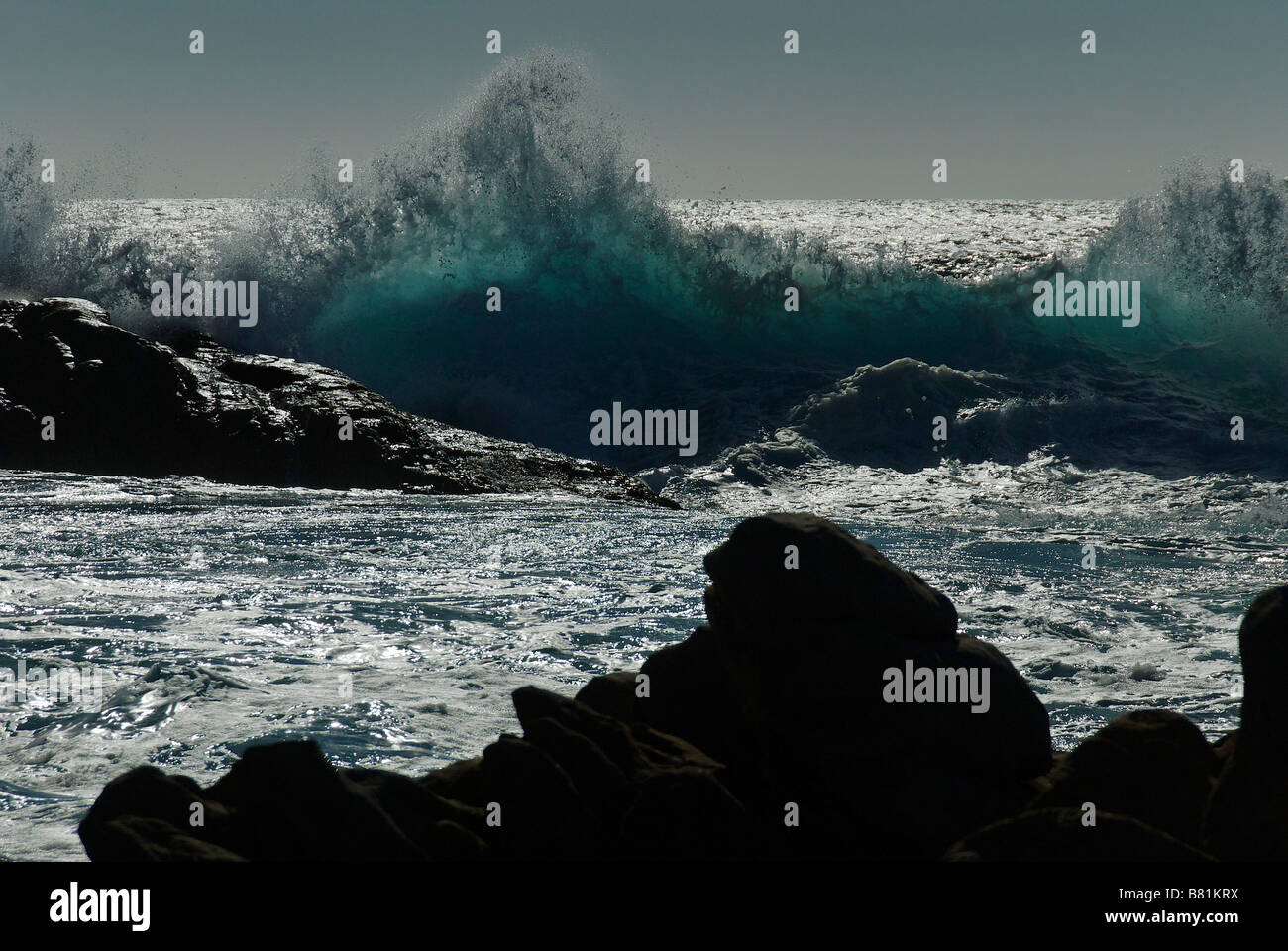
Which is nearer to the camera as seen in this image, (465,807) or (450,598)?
(465,807)

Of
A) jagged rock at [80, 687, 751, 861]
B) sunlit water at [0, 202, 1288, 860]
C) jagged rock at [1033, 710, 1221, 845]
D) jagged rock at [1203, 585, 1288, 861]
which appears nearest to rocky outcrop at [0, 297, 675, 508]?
sunlit water at [0, 202, 1288, 860]

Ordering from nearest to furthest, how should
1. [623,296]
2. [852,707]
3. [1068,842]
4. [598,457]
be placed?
[1068,842]
[852,707]
[598,457]
[623,296]

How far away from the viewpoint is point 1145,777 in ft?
13.0

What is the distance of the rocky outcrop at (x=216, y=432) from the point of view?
1316 centimetres

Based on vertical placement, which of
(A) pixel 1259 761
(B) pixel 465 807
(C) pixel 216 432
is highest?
(C) pixel 216 432

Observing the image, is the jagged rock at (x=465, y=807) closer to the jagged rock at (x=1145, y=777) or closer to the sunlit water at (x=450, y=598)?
the sunlit water at (x=450, y=598)

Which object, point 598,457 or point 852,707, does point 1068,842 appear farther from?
point 598,457

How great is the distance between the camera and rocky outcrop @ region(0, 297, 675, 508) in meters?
13.2

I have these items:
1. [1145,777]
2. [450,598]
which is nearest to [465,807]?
[1145,777]

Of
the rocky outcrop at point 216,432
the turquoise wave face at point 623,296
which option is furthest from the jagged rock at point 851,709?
the turquoise wave face at point 623,296

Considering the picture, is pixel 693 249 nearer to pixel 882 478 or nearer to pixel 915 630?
pixel 882 478

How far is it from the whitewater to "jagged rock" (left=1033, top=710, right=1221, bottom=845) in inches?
59.3

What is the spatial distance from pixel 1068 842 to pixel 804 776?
98 centimetres
